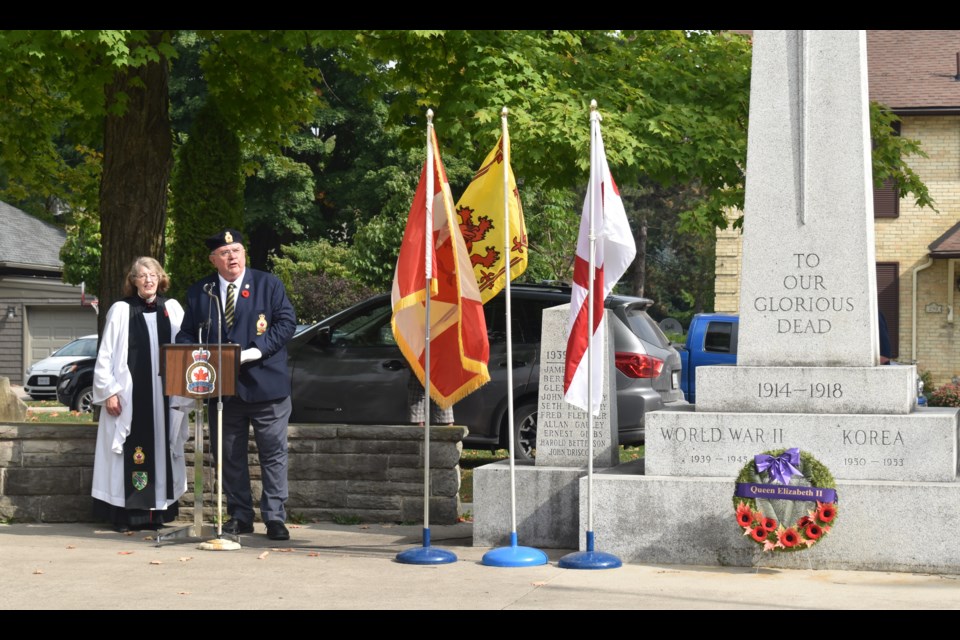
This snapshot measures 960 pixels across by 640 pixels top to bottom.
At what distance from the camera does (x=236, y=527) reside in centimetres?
942

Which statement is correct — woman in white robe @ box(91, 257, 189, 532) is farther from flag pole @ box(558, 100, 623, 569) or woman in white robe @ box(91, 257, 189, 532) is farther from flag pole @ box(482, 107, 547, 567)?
flag pole @ box(558, 100, 623, 569)

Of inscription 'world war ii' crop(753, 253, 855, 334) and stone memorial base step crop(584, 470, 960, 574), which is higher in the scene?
inscription 'world war ii' crop(753, 253, 855, 334)

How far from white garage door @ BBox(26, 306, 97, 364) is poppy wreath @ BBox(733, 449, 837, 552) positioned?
1279 inches

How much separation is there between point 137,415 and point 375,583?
3145 millimetres

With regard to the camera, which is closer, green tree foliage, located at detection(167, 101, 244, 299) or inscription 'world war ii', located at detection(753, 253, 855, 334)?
inscription 'world war ii', located at detection(753, 253, 855, 334)

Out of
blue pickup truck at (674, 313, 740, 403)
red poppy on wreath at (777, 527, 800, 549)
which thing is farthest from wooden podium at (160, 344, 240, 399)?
blue pickup truck at (674, 313, 740, 403)

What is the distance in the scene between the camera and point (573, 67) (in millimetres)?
14734

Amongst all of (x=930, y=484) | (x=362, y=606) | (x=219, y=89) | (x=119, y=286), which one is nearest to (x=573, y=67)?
(x=219, y=89)

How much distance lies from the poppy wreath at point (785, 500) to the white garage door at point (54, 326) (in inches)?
1279

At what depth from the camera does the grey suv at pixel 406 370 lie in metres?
13.6

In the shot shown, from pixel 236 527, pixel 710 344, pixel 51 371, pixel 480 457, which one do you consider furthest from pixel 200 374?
pixel 51 371

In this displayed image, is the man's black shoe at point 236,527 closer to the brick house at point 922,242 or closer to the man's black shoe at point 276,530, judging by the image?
the man's black shoe at point 276,530

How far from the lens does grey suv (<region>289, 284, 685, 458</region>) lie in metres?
13.6

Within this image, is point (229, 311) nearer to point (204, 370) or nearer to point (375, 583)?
point (204, 370)
